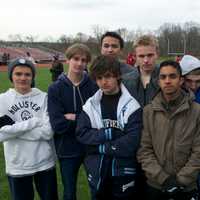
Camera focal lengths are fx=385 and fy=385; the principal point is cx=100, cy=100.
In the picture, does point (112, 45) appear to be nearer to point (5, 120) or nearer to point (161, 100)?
point (161, 100)

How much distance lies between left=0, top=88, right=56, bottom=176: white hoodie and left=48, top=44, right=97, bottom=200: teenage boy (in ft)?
0.46

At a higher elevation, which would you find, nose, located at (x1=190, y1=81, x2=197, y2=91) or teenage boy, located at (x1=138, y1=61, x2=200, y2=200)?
nose, located at (x1=190, y1=81, x2=197, y2=91)

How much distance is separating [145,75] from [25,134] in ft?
4.46

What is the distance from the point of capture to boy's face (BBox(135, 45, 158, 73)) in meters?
3.83

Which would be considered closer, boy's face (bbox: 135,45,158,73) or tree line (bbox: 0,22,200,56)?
boy's face (bbox: 135,45,158,73)

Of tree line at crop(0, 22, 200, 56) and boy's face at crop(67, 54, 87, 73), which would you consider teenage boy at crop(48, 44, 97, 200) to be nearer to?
boy's face at crop(67, 54, 87, 73)

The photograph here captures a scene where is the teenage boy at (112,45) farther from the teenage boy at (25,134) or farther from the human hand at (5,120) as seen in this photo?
the human hand at (5,120)

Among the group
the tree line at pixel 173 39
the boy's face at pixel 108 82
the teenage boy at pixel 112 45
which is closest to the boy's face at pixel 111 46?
the teenage boy at pixel 112 45

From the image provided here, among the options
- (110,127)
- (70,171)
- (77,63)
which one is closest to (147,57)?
(77,63)

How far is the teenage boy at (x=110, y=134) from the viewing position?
11.4 feet

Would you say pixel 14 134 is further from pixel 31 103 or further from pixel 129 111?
pixel 129 111

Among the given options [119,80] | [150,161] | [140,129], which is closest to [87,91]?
[119,80]

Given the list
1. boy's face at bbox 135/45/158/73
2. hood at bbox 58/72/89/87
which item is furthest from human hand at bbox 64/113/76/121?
boy's face at bbox 135/45/158/73

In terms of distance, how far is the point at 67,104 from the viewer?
3953 mm
